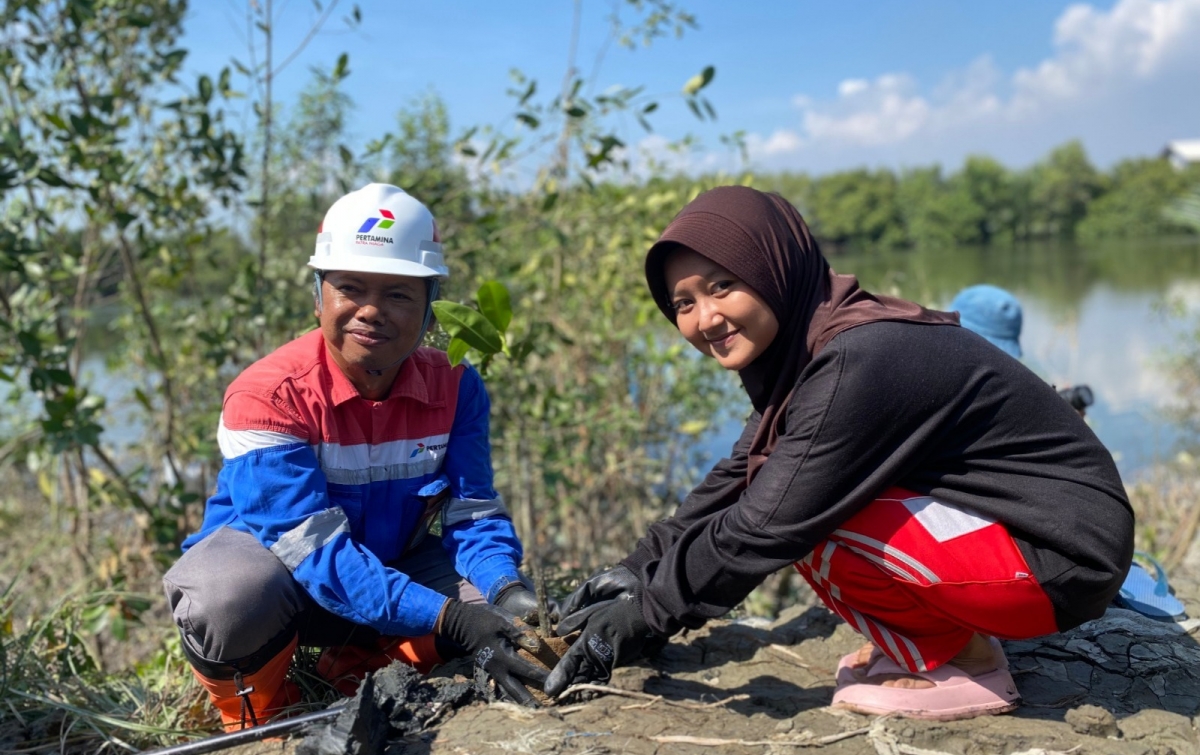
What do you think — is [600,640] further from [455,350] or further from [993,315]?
[993,315]

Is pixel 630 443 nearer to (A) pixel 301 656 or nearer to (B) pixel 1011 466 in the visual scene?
(A) pixel 301 656

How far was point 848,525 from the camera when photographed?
6.75ft

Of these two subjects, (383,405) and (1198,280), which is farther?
(1198,280)

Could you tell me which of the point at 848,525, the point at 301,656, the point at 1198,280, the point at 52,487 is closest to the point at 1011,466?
the point at 848,525

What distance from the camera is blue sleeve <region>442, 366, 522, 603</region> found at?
2561mm

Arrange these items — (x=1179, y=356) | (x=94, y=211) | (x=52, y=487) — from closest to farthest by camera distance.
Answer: (x=94, y=211) < (x=52, y=487) < (x=1179, y=356)

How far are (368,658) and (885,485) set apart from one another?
1562mm

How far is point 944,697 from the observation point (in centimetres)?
214

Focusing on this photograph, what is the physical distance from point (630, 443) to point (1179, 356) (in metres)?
8.08

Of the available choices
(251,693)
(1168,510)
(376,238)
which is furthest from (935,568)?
(1168,510)

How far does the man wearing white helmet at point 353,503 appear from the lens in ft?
7.18

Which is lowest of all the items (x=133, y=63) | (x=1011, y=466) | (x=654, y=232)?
(x=1011, y=466)

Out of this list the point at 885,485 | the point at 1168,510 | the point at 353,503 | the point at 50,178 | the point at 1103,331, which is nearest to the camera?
the point at 885,485

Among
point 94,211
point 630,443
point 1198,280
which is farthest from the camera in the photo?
point 1198,280
